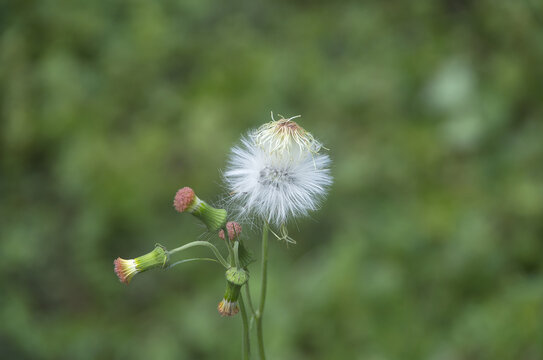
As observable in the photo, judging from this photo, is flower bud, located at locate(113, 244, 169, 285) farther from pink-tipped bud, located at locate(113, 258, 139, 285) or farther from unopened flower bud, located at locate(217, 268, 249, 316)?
unopened flower bud, located at locate(217, 268, 249, 316)

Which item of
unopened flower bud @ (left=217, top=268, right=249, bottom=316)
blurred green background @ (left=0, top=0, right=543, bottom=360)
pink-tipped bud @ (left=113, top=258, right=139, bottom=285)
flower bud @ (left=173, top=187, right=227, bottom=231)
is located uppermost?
blurred green background @ (left=0, top=0, right=543, bottom=360)

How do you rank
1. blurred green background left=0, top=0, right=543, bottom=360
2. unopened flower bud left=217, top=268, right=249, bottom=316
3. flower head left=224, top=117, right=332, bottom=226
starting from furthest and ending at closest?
blurred green background left=0, top=0, right=543, bottom=360
flower head left=224, top=117, right=332, bottom=226
unopened flower bud left=217, top=268, right=249, bottom=316

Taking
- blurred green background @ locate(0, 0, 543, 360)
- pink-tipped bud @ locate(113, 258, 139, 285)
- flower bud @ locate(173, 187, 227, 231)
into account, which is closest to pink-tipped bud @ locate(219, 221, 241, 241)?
flower bud @ locate(173, 187, 227, 231)

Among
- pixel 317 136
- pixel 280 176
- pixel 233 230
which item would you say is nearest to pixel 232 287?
pixel 233 230

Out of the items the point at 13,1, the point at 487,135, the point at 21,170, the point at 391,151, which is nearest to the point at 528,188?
the point at 487,135

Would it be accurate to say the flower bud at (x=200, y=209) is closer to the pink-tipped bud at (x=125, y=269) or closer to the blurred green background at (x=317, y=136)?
the pink-tipped bud at (x=125, y=269)
